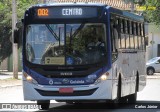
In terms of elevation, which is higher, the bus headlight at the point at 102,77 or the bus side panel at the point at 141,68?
the bus headlight at the point at 102,77

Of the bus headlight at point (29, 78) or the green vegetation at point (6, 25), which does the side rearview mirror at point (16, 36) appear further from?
the green vegetation at point (6, 25)

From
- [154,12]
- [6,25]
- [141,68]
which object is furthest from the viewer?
[6,25]

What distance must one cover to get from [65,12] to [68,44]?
92 centimetres

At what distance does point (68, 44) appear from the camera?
17.1 metres

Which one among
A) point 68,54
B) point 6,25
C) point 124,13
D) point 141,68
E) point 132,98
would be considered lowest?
point 132,98

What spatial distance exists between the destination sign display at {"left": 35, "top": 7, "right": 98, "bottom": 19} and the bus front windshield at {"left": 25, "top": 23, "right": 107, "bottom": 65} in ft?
0.84

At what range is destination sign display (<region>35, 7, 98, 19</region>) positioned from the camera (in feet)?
56.5

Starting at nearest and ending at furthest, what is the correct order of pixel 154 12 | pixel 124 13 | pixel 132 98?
pixel 124 13
pixel 132 98
pixel 154 12

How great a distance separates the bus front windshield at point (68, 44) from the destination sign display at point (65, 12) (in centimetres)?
26

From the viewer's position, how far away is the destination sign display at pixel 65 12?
1722 cm

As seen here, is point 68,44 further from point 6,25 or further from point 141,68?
point 6,25

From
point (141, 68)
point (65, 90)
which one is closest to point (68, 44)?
point (65, 90)

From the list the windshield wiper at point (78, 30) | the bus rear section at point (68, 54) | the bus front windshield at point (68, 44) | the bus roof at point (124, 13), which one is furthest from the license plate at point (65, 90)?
the bus roof at point (124, 13)

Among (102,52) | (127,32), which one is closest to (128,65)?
(127,32)
